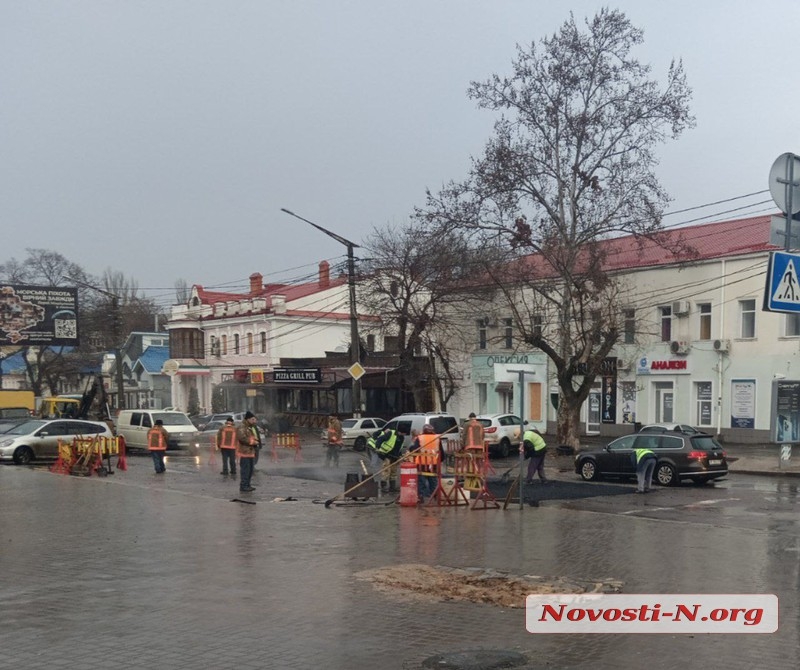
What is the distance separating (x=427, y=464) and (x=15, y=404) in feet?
125

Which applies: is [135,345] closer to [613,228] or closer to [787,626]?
[613,228]

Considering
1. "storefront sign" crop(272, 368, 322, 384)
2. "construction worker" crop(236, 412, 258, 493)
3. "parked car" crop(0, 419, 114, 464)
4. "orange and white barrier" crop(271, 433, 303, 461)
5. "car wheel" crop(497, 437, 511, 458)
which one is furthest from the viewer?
"storefront sign" crop(272, 368, 322, 384)

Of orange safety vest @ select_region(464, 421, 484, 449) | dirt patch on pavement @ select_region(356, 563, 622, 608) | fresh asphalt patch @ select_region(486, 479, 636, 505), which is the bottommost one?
fresh asphalt patch @ select_region(486, 479, 636, 505)

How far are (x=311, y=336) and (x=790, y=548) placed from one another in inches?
2215

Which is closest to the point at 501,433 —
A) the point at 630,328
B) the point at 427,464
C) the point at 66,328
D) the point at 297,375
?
the point at 630,328

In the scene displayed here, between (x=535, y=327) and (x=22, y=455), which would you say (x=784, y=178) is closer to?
(x=535, y=327)

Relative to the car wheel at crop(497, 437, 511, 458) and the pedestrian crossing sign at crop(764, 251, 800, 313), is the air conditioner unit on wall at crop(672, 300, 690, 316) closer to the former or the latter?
the car wheel at crop(497, 437, 511, 458)

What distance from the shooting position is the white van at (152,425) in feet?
116

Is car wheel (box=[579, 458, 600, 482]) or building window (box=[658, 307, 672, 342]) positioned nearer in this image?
car wheel (box=[579, 458, 600, 482])

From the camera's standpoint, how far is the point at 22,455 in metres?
30.8

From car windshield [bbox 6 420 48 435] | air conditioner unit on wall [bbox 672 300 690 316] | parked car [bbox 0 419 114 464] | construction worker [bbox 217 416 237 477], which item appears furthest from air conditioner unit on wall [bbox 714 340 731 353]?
car windshield [bbox 6 420 48 435]

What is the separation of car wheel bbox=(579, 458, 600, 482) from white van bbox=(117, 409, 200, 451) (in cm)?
1675

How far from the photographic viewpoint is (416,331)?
4653 cm

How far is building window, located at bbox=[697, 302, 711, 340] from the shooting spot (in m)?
38.7
